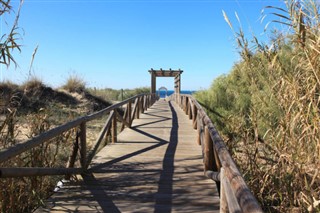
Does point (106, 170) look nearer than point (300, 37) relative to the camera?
No

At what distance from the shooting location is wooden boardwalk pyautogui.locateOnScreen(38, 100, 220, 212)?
335cm

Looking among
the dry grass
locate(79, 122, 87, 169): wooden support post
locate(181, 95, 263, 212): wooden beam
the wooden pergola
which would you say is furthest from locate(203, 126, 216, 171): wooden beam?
the wooden pergola

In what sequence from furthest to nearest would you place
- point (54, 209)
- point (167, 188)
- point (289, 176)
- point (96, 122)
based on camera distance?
1. point (96, 122)
2. point (167, 188)
3. point (54, 209)
4. point (289, 176)

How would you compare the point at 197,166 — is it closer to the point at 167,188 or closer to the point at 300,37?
the point at 167,188

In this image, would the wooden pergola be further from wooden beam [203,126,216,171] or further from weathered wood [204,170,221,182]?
weathered wood [204,170,221,182]

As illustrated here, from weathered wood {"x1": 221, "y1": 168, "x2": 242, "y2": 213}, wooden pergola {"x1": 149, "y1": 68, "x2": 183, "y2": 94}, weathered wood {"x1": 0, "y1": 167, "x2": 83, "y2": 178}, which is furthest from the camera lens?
wooden pergola {"x1": 149, "y1": 68, "x2": 183, "y2": 94}

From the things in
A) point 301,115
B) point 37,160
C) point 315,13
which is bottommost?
point 37,160

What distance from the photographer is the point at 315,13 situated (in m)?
2.33

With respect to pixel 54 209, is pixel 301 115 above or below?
above

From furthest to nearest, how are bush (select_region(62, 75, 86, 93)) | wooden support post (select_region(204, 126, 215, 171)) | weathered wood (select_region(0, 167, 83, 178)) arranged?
bush (select_region(62, 75, 86, 93)), wooden support post (select_region(204, 126, 215, 171)), weathered wood (select_region(0, 167, 83, 178))

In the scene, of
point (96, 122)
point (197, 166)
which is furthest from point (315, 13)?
point (96, 122)

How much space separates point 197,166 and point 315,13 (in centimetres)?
298

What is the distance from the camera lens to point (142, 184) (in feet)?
13.4

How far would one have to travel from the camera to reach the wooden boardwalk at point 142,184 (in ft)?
11.0
